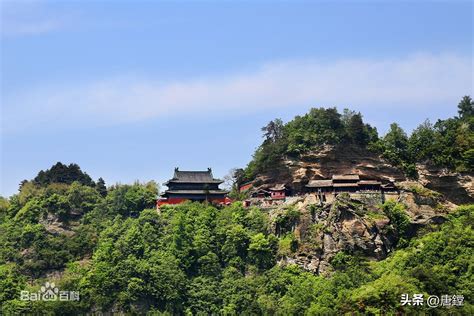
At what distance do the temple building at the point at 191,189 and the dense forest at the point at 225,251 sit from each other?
128cm

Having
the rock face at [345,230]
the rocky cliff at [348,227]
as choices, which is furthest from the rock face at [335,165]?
the rock face at [345,230]

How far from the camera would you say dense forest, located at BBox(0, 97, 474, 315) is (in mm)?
47594

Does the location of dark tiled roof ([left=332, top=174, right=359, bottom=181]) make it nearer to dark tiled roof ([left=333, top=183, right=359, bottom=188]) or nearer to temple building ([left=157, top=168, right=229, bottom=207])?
dark tiled roof ([left=333, top=183, right=359, bottom=188])

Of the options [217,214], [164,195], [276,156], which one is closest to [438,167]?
[276,156]

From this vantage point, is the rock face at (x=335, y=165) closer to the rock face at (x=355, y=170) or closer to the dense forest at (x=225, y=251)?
the rock face at (x=355, y=170)

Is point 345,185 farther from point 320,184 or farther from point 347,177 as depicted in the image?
point 320,184

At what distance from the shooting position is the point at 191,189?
61406 mm

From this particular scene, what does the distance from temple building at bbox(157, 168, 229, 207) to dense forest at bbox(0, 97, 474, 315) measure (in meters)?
1.28

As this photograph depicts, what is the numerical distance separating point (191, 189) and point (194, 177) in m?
1.03

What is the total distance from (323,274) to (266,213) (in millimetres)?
7193

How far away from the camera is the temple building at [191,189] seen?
60656 millimetres

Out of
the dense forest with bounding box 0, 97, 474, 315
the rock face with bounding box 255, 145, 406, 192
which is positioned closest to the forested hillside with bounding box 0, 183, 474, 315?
the dense forest with bounding box 0, 97, 474, 315

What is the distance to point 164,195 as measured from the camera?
60.9 m

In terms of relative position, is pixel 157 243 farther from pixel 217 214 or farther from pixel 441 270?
pixel 441 270
